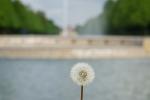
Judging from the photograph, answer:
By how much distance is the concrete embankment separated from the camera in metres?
6.75

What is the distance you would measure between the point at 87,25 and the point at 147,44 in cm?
100

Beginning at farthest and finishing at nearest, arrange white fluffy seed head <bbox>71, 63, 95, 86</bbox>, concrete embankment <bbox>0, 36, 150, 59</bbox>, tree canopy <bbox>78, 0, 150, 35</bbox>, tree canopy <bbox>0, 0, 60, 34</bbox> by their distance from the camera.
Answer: tree canopy <bbox>78, 0, 150, 35</bbox> < tree canopy <bbox>0, 0, 60, 34</bbox> < concrete embankment <bbox>0, 36, 150, 59</bbox> < white fluffy seed head <bbox>71, 63, 95, 86</bbox>

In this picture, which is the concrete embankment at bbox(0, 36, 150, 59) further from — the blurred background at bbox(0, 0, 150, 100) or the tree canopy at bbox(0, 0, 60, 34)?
the tree canopy at bbox(0, 0, 60, 34)

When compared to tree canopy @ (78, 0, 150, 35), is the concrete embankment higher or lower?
lower

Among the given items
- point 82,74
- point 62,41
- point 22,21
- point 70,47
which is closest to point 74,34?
point 62,41

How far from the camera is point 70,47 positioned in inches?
273

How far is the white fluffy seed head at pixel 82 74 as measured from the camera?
106 centimetres

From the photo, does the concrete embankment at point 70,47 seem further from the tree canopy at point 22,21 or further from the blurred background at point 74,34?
the tree canopy at point 22,21

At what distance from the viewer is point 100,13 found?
7984 mm

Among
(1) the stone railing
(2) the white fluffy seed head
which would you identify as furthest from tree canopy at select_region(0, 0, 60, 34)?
(2) the white fluffy seed head

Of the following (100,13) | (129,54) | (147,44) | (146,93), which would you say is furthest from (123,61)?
(146,93)

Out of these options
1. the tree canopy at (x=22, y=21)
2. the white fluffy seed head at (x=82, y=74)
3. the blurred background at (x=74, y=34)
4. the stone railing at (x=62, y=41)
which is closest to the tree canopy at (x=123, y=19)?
the blurred background at (x=74, y=34)

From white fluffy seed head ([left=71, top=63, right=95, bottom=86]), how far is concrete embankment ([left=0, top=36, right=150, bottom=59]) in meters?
5.54

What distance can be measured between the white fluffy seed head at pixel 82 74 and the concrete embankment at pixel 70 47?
554 cm
